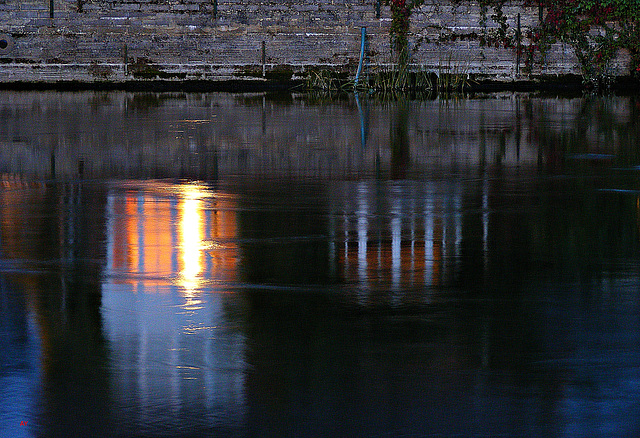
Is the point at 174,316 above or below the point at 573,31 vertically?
below

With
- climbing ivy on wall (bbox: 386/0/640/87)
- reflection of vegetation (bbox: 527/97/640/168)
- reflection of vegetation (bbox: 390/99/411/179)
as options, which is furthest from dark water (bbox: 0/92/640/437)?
climbing ivy on wall (bbox: 386/0/640/87)

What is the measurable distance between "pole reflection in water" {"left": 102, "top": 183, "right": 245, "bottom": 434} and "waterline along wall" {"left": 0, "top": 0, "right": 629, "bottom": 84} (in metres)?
25.4

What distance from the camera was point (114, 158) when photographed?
13562 mm

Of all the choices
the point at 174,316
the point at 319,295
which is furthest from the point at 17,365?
the point at 319,295

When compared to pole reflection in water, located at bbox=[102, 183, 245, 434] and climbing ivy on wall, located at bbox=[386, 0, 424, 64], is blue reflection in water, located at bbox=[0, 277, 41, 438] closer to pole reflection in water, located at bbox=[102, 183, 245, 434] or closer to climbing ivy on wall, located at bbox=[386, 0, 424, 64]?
pole reflection in water, located at bbox=[102, 183, 245, 434]

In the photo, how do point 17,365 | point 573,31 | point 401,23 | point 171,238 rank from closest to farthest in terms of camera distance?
point 17,365 < point 171,238 < point 401,23 < point 573,31

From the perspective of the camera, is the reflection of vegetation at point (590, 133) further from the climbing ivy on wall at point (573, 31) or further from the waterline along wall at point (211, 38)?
the waterline along wall at point (211, 38)

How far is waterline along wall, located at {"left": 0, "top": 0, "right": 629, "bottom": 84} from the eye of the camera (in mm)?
33969

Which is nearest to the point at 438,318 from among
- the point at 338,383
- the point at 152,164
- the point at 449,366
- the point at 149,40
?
the point at 449,366

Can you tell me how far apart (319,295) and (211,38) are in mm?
28938

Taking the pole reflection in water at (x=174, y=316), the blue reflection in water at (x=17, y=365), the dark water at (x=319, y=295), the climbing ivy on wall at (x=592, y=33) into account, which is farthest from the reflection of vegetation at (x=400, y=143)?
the climbing ivy on wall at (x=592, y=33)

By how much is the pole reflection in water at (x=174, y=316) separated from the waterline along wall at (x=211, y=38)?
2537cm

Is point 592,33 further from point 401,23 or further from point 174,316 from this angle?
point 174,316

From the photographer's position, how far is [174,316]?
568 centimetres
